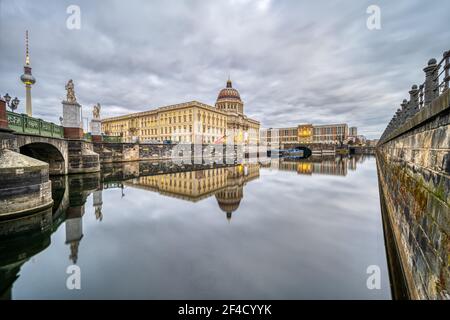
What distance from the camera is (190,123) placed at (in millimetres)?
66125

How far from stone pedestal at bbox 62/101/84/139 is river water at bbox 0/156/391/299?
11710 millimetres

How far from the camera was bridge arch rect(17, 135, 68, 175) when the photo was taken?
55.6 feet

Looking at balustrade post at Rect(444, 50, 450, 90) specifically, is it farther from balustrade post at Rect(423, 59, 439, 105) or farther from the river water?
the river water

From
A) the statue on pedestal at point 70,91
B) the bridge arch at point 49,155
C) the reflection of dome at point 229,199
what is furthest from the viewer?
the statue on pedestal at point 70,91

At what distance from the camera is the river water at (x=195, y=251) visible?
178 inches

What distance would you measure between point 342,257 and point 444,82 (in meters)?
4.99

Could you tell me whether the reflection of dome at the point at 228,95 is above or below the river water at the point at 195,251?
above

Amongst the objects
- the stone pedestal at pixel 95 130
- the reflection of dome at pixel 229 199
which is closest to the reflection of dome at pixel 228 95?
the stone pedestal at pixel 95 130

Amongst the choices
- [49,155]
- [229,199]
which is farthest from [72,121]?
[229,199]

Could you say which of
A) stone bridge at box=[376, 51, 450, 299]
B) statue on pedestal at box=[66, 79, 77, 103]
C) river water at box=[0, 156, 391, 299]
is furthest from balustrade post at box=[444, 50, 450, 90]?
statue on pedestal at box=[66, 79, 77, 103]

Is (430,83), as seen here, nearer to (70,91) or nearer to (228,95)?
(70,91)

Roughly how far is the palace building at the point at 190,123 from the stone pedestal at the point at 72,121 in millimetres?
26660

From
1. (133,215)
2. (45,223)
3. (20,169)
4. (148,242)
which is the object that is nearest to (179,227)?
(148,242)

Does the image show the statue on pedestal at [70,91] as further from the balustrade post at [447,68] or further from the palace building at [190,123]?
the palace building at [190,123]
